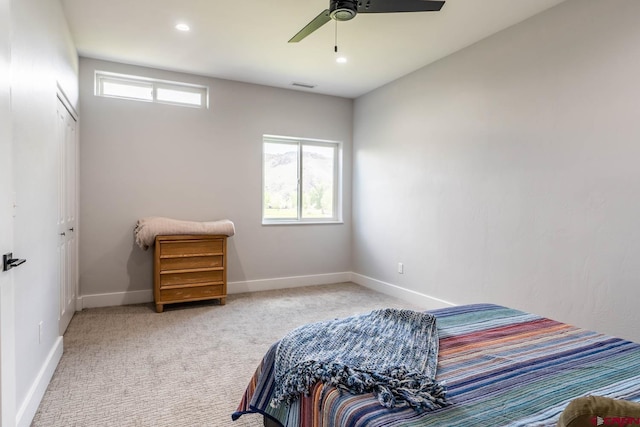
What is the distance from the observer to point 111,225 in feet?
13.7

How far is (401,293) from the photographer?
4.59m

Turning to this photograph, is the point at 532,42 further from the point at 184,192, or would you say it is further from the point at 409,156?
the point at 184,192

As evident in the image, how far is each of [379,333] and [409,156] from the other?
3.15 metres

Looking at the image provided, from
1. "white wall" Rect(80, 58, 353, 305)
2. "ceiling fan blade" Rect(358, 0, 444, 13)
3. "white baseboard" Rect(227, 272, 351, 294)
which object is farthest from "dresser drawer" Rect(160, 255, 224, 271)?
"ceiling fan blade" Rect(358, 0, 444, 13)

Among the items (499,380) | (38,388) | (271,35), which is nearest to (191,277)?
(38,388)

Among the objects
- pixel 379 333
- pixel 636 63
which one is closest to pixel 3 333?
pixel 379 333

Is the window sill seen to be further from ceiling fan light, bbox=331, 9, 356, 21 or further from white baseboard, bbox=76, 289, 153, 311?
ceiling fan light, bbox=331, 9, 356, 21

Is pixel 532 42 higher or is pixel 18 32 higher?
pixel 532 42

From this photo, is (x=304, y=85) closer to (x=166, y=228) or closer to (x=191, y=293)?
(x=166, y=228)

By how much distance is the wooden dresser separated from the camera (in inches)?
155

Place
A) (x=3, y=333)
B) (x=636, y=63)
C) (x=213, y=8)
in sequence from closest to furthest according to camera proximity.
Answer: (x=3, y=333) < (x=636, y=63) < (x=213, y=8)

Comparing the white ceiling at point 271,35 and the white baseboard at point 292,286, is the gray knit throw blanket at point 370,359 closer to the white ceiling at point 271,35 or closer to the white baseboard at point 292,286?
the white baseboard at point 292,286

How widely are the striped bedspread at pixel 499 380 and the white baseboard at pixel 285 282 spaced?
3118 millimetres

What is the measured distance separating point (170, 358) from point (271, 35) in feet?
9.73
